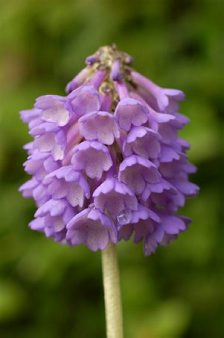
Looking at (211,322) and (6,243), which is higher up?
(6,243)

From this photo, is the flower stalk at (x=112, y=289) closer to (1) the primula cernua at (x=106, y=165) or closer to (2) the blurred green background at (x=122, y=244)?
(1) the primula cernua at (x=106, y=165)

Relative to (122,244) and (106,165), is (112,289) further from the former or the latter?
(122,244)

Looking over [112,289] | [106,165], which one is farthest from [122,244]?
[106,165]

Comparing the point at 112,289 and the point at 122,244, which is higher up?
the point at 122,244

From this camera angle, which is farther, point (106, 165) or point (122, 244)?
point (122, 244)

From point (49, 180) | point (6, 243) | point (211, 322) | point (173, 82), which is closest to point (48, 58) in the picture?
point (173, 82)

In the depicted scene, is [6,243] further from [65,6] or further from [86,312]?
[65,6]

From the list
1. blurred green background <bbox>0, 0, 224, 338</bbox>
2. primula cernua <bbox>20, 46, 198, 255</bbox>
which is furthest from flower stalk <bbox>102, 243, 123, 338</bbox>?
blurred green background <bbox>0, 0, 224, 338</bbox>
